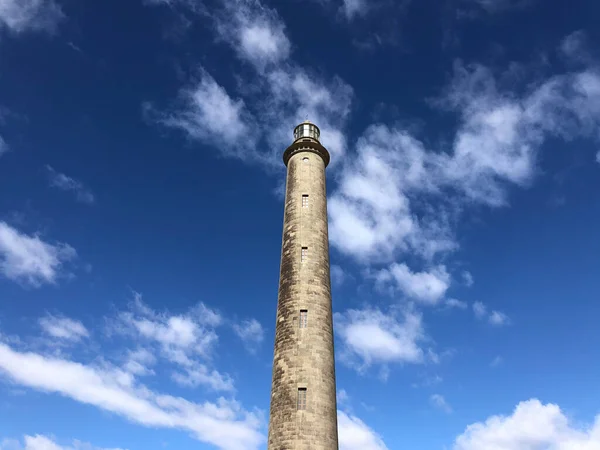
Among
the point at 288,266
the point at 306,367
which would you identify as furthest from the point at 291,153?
the point at 306,367

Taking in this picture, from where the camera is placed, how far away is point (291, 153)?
35.6m

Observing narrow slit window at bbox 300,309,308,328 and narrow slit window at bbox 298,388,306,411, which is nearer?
narrow slit window at bbox 298,388,306,411

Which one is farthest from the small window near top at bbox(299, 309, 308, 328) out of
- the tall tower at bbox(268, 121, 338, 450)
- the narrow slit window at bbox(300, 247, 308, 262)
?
the narrow slit window at bbox(300, 247, 308, 262)

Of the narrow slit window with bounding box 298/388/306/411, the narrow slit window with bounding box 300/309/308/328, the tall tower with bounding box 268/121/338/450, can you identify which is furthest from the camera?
the narrow slit window with bounding box 300/309/308/328

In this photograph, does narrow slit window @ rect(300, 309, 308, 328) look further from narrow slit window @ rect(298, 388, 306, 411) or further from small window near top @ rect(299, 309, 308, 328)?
narrow slit window @ rect(298, 388, 306, 411)

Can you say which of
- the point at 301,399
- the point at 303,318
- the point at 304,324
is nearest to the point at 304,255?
the point at 303,318

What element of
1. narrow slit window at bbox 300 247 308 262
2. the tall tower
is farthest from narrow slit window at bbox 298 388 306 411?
narrow slit window at bbox 300 247 308 262

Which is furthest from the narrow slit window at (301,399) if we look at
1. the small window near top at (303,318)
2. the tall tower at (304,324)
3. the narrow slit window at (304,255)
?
the narrow slit window at (304,255)

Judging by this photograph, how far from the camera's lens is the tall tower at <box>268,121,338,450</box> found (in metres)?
24.6

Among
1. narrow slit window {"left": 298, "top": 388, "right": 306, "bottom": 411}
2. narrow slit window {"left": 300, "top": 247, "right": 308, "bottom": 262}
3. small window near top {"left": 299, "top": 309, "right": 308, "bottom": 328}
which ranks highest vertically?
narrow slit window {"left": 300, "top": 247, "right": 308, "bottom": 262}

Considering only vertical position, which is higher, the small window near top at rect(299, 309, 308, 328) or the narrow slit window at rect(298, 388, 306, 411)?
the small window near top at rect(299, 309, 308, 328)

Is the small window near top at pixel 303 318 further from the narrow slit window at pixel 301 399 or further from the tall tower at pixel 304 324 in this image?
the narrow slit window at pixel 301 399

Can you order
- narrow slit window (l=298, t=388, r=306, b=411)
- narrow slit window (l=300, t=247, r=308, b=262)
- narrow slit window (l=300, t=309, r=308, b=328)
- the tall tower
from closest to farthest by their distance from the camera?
Answer: the tall tower
narrow slit window (l=298, t=388, r=306, b=411)
narrow slit window (l=300, t=309, r=308, b=328)
narrow slit window (l=300, t=247, r=308, b=262)

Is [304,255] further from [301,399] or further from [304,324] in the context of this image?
[301,399]
